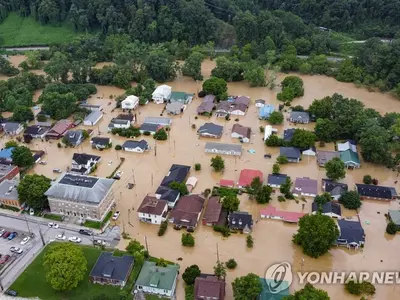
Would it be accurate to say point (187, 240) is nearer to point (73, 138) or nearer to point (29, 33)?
point (73, 138)

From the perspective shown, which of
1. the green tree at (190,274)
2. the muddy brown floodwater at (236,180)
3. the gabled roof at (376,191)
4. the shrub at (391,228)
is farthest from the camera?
the gabled roof at (376,191)

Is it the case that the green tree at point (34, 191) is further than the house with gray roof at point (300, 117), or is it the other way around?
the house with gray roof at point (300, 117)

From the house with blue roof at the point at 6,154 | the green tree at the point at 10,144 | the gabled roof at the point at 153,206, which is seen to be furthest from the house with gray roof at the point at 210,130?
the house with blue roof at the point at 6,154

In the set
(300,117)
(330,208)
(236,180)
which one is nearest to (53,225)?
(236,180)

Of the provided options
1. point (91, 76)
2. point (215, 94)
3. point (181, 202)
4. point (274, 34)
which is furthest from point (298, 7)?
point (181, 202)

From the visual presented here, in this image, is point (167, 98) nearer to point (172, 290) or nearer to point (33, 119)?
point (33, 119)

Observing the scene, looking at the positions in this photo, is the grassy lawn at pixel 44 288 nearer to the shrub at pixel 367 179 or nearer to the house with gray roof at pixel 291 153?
the house with gray roof at pixel 291 153
